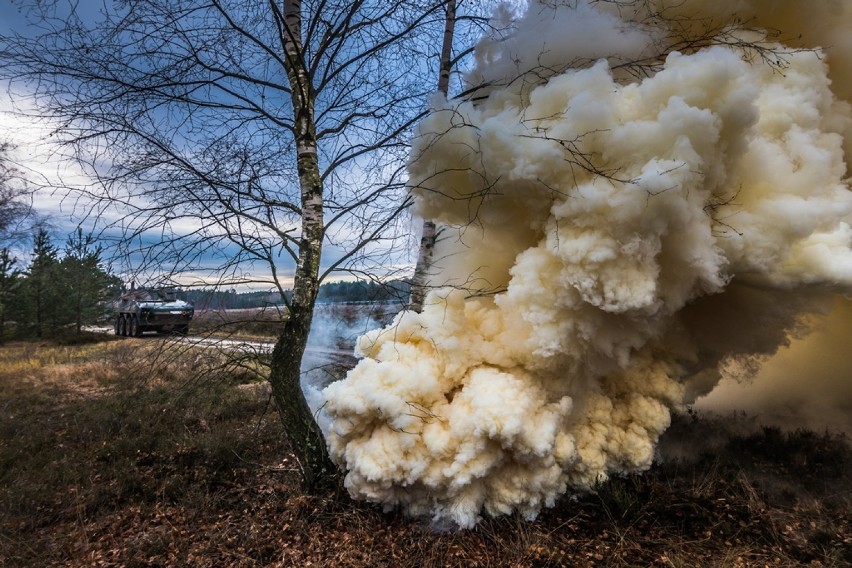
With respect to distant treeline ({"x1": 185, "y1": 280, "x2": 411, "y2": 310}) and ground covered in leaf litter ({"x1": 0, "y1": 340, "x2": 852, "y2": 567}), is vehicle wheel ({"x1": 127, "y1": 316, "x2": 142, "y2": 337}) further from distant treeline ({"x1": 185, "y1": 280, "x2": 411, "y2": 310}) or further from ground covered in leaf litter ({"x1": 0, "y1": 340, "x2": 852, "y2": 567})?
distant treeline ({"x1": 185, "y1": 280, "x2": 411, "y2": 310})

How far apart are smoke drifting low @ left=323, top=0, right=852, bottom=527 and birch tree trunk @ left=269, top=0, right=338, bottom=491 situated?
56 cm

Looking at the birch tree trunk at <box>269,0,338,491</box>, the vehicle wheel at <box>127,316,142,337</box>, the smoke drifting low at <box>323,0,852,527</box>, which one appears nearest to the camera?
the smoke drifting low at <box>323,0,852,527</box>

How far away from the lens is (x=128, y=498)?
491cm

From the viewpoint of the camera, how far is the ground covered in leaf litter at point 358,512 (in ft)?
12.0

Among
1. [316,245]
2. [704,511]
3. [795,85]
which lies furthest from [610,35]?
[704,511]

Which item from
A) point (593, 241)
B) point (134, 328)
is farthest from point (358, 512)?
point (134, 328)

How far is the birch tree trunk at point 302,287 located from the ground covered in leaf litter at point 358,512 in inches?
12.1

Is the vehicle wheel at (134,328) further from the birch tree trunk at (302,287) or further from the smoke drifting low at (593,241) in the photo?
the smoke drifting low at (593,241)

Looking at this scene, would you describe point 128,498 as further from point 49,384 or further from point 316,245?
point 49,384

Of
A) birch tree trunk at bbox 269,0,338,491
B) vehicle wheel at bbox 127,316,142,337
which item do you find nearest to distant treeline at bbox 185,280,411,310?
birch tree trunk at bbox 269,0,338,491

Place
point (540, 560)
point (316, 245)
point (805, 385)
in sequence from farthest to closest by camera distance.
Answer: point (805, 385), point (316, 245), point (540, 560)

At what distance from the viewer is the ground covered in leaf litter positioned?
366 cm

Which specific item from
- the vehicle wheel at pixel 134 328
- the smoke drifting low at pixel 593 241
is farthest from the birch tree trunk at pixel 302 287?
the vehicle wheel at pixel 134 328

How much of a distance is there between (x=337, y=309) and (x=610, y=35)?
672 cm
